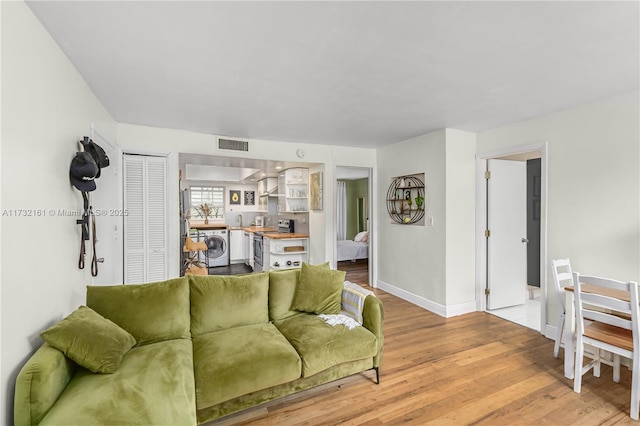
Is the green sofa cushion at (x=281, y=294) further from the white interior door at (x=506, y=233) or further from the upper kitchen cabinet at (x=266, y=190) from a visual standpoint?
the upper kitchen cabinet at (x=266, y=190)

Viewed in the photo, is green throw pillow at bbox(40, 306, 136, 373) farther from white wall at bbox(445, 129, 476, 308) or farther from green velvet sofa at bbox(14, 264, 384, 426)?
white wall at bbox(445, 129, 476, 308)

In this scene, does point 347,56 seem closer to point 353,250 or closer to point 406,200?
point 406,200

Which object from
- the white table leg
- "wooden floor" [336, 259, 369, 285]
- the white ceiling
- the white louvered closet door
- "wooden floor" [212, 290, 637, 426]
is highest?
the white ceiling

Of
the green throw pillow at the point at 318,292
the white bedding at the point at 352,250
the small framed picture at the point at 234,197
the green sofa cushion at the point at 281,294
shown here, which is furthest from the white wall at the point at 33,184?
the small framed picture at the point at 234,197

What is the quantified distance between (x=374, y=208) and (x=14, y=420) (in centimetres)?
460

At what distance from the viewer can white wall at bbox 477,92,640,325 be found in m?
2.59

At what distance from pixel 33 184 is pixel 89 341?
3.02ft

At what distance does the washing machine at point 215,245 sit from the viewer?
6.98 m

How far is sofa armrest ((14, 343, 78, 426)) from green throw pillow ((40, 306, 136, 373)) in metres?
0.10

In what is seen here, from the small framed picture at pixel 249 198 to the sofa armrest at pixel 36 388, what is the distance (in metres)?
6.94

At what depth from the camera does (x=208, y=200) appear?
8055 millimetres

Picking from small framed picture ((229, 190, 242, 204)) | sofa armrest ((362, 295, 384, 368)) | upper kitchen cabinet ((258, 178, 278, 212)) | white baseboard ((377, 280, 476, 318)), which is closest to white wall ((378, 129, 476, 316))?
white baseboard ((377, 280, 476, 318))

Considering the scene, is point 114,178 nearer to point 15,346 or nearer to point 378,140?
point 15,346

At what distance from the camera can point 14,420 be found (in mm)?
1384
